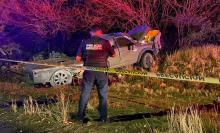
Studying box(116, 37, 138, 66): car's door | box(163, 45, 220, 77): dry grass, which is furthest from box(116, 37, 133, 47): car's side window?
box(163, 45, 220, 77): dry grass

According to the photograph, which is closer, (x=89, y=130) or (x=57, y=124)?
(x=89, y=130)

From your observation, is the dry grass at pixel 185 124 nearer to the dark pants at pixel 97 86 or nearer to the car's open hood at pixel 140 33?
the dark pants at pixel 97 86

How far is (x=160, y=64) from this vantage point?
768 inches

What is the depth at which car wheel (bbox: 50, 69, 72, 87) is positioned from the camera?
20219mm

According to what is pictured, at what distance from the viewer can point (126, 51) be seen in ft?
69.2

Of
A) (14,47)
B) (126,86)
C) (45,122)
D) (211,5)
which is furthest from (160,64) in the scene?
(14,47)

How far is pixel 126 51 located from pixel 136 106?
7.41 metres


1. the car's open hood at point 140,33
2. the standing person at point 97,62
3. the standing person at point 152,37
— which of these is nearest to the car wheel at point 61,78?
the car's open hood at point 140,33

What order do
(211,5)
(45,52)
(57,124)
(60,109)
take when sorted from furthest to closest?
(45,52)
(211,5)
(60,109)
(57,124)

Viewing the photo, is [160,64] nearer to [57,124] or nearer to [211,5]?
[211,5]

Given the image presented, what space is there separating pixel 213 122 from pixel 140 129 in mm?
1276

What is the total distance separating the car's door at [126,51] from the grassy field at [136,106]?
2059 millimetres

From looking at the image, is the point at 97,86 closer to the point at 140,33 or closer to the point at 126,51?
the point at 126,51

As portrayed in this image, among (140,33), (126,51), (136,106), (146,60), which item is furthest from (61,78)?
(136,106)
